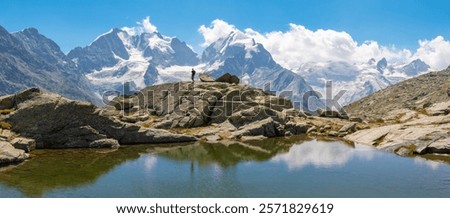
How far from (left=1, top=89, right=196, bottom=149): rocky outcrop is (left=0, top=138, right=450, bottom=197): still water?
437 cm

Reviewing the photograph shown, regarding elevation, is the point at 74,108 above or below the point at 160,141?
above

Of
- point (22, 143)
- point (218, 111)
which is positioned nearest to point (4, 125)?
point (22, 143)

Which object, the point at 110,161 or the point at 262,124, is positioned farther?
the point at 262,124

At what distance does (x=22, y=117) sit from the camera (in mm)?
75688

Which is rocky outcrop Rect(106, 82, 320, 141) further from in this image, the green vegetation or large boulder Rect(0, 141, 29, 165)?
large boulder Rect(0, 141, 29, 165)

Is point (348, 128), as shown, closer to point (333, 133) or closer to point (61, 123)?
point (333, 133)

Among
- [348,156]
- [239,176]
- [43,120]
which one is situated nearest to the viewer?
[239,176]

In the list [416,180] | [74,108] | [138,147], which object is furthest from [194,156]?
[416,180]

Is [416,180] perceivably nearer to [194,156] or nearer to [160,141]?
[194,156]

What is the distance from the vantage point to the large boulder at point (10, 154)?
59.4m

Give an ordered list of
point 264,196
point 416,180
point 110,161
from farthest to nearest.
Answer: point 110,161, point 416,180, point 264,196

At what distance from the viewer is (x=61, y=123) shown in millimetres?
77250

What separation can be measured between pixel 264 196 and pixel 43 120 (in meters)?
49.1

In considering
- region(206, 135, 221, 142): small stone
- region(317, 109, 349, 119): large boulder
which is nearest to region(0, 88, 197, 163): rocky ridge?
region(206, 135, 221, 142): small stone
